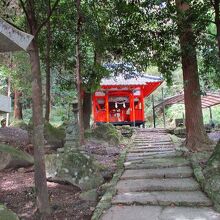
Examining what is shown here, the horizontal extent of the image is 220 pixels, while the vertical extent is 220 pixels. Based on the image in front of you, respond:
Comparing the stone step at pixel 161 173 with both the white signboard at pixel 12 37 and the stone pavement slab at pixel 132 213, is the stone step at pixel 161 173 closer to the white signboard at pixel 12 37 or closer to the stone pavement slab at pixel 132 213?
the stone pavement slab at pixel 132 213

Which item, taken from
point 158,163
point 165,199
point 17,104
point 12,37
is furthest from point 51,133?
point 17,104

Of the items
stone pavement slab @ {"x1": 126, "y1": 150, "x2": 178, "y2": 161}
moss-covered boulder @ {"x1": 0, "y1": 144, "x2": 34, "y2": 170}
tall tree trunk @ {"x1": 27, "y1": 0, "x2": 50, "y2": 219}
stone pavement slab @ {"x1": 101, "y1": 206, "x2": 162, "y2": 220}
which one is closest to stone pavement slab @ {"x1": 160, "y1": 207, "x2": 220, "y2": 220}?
stone pavement slab @ {"x1": 101, "y1": 206, "x2": 162, "y2": 220}

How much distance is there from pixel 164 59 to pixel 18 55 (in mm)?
8389

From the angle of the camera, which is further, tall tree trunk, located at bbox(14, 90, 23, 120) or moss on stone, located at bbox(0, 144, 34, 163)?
tall tree trunk, located at bbox(14, 90, 23, 120)

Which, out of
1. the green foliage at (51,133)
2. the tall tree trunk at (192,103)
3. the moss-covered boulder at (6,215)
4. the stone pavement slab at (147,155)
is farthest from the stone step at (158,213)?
the green foliage at (51,133)

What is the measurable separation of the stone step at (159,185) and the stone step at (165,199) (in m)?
0.19

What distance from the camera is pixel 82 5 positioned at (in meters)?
11.3

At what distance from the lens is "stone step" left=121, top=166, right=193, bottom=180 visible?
696 cm

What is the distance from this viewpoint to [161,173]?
7070mm

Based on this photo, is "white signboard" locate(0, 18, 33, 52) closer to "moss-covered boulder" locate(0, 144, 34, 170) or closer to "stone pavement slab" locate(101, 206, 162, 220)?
"stone pavement slab" locate(101, 206, 162, 220)

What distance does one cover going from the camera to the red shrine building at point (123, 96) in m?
19.6

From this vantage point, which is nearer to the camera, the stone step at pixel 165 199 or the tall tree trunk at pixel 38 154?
the tall tree trunk at pixel 38 154

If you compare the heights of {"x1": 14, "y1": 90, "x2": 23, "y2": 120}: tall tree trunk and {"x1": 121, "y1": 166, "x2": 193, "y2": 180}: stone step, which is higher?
{"x1": 14, "y1": 90, "x2": 23, "y2": 120}: tall tree trunk

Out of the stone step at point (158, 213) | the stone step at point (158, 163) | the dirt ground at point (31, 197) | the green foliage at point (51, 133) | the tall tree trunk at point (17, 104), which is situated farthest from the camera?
the tall tree trunk at point (17, 104)
